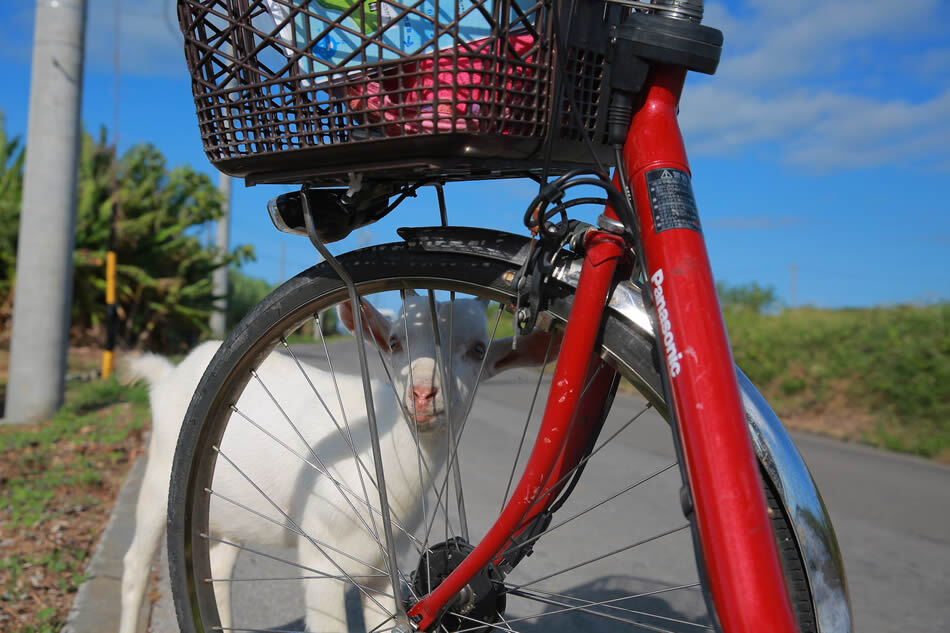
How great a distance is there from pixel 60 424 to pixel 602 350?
258 inches

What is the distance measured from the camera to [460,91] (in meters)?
1.21

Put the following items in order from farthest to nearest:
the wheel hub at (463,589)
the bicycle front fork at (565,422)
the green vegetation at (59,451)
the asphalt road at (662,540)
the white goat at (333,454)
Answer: the green vegetation at (59,451) → the asphalt road at (662,540) → the white goat at (333,454) → the wheel hub at (463,589) → the bicycle front fork at (565,422)

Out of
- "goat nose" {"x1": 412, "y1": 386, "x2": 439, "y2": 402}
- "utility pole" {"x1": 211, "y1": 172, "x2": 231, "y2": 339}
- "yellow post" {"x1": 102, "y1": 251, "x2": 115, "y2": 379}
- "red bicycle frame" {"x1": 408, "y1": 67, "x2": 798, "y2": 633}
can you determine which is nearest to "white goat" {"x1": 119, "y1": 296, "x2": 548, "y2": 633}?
"goat nose" {"x1": 412, "y1": 386, "x2": 439, "y2": 402}

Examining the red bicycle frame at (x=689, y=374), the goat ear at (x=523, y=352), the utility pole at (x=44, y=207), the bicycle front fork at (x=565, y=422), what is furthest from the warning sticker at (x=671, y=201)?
the utility pole at (x=44, y=207)

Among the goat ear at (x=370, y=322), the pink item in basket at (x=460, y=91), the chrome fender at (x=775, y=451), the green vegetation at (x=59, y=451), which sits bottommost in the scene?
the green vegetation at (x=59, y=451)

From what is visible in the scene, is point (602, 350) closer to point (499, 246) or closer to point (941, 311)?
point (499, 246)

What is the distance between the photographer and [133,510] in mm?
3963

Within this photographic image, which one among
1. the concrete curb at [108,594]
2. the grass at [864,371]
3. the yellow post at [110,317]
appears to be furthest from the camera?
the yellow post at [110,317]

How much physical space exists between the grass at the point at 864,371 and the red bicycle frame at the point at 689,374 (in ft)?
24.6

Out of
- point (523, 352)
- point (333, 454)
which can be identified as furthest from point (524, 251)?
point (333, 454)

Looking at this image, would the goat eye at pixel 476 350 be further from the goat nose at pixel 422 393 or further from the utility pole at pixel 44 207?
the utility pole at pixel 44 207

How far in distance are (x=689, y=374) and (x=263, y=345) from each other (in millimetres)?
1032

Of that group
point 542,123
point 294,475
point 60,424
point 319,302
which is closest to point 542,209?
point 542,123

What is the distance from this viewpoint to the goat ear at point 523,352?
1.69m
